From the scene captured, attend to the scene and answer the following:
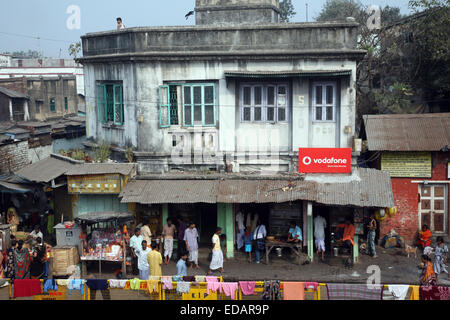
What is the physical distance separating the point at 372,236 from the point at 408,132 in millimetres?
3732

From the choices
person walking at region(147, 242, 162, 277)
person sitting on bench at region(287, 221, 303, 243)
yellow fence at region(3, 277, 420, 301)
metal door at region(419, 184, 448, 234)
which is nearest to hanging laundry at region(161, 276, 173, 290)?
yellow fence at region(3, 277, 420, 301)

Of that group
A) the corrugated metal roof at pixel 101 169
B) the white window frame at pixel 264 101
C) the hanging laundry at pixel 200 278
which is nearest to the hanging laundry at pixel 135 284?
the hanging laundry at pixel 200 278

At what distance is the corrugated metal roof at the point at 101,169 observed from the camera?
1587 centimetres

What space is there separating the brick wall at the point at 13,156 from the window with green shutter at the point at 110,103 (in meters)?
6.44

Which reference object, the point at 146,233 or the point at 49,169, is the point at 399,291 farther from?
the point at 49,169

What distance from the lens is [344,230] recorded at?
1609 cm

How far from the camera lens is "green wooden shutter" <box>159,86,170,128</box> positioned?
16.6 metres

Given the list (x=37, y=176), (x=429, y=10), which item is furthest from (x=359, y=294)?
(x=429, y=10)

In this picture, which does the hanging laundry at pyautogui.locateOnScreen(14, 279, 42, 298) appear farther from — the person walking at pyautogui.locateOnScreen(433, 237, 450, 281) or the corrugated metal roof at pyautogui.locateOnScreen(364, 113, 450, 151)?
the corrugated metal roof at pyautogui.locateOnScreen(364, 113, 450, 151)

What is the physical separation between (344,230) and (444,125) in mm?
5058

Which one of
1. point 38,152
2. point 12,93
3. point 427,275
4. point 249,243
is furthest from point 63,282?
point 12,93

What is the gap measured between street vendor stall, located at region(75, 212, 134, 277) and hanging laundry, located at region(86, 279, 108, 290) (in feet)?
10.4
